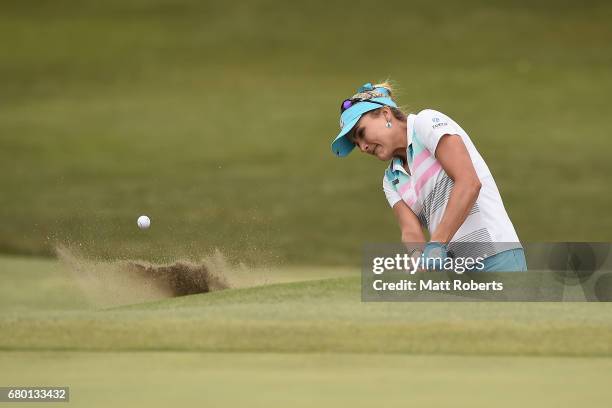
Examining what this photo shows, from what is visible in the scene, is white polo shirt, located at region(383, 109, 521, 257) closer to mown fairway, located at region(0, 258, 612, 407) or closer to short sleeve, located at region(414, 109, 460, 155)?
short sleeve, located at region(414, 109, 460, 155)

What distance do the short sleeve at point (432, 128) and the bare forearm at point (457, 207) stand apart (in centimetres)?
17

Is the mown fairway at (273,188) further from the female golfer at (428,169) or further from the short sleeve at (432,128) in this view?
the short sleeve at (432,128)

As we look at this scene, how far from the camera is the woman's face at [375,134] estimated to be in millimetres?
4305

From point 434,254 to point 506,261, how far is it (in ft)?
1.24

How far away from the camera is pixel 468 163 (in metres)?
4.12

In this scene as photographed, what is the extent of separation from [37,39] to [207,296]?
2417cm

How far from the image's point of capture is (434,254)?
13.5 feet

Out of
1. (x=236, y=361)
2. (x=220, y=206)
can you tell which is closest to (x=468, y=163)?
(x=236, y=361)

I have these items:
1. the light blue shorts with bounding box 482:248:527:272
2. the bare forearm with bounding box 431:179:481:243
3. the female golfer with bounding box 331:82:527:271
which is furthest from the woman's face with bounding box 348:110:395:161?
the light blue shorts with bounding box 482:248:527:272

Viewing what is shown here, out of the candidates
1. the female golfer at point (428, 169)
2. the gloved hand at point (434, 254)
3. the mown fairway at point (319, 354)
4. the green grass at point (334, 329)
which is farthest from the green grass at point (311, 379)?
the female golfer at point (428, 169)

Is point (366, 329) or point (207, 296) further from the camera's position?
point (207, 296)

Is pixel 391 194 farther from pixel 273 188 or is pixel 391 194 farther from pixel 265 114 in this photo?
pixel 265 114

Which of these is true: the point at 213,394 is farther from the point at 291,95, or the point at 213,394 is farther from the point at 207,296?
the point at 291,95

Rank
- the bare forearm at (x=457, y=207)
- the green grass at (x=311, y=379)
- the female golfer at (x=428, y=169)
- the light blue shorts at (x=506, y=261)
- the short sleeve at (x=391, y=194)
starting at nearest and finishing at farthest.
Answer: the green grass at (x=311, y=379)
the bare forearm at (x=457, y=207)
the female golfer at (x=428, y=169)
the light blue shorts at (x=506, y=261)
the short sleeve at (x=391, y=194)
